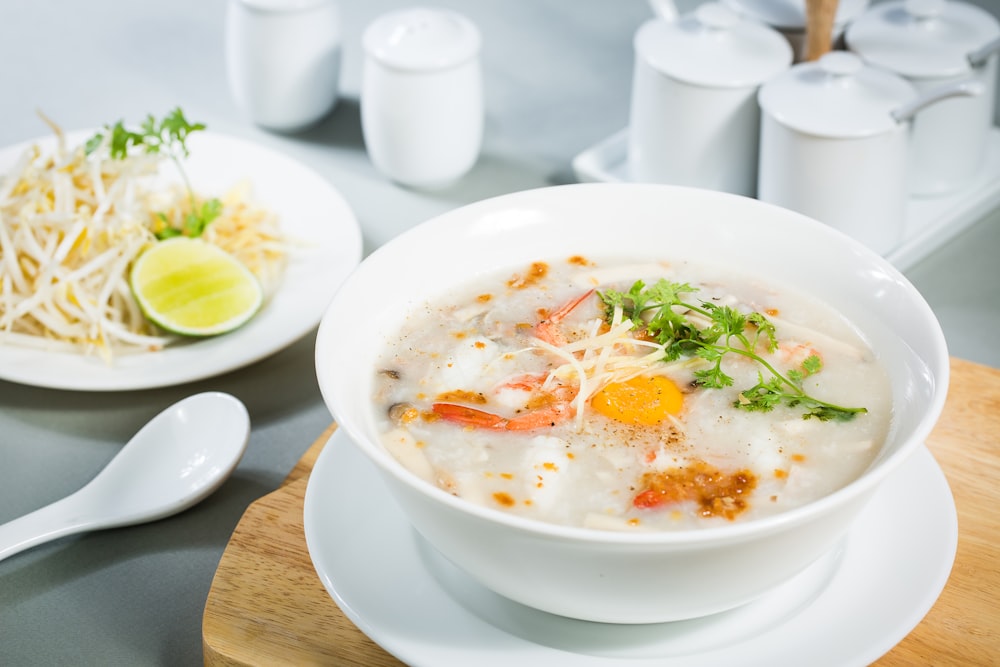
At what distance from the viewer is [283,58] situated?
308 cm

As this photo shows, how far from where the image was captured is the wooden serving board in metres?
1.43

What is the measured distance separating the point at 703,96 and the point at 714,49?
16cm

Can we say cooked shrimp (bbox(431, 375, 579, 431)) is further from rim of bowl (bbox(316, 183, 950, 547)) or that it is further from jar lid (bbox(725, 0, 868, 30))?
jar lid (bbox(725, 0, 868, 30))

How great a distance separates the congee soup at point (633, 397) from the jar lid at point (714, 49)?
103cm

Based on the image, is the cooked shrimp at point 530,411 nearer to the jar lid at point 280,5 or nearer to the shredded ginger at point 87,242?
the shredded ginger at point 87,242

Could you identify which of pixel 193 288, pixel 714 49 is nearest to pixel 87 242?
pixel 193 288

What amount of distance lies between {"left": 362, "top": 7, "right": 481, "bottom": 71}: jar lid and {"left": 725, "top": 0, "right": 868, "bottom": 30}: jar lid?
807 millimetres

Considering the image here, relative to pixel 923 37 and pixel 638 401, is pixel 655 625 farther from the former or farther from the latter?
pixel 923 37

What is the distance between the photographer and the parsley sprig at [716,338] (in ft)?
5.09

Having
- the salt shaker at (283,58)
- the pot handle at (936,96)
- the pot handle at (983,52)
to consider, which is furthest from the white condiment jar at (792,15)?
the salt shaker at (283,58)

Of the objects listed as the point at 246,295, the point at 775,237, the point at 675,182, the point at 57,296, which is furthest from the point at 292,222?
the point at 775,237

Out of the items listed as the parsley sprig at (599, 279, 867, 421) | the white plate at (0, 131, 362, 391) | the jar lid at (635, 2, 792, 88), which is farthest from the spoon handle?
the jar lid at (635, 2, 792, 88)

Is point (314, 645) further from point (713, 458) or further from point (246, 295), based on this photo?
point (246, 295)

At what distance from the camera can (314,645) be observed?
1447 millimetres
